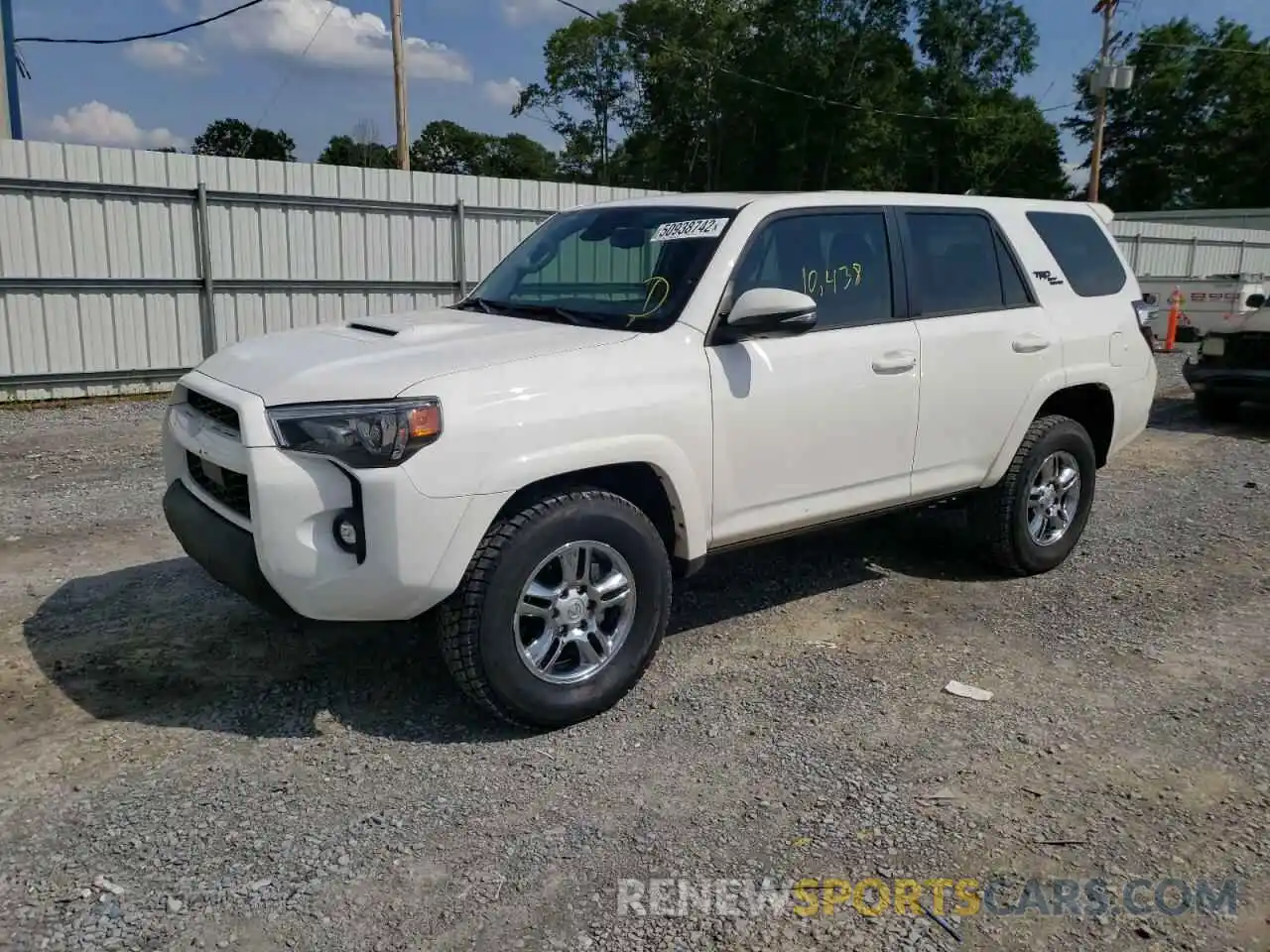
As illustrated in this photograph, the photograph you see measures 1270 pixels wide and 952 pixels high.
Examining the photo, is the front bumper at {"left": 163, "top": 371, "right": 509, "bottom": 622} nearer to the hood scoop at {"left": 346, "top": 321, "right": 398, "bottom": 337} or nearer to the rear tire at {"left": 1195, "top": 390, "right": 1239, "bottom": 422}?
the hood scoop at {"left": 346, "top": 321, "right": 398, "bottom": 337}

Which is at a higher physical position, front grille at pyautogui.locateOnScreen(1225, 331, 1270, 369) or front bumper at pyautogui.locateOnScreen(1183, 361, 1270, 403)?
front grille at pyautogui.locateOnScreen(1225, 331, 1270, 369)

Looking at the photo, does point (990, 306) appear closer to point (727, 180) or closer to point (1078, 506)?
point (1078, 506)

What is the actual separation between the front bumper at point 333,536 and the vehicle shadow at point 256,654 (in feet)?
1.90

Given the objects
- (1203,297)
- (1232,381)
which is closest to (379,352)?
(1232,381)

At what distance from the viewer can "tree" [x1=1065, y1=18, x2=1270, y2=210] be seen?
177 ft

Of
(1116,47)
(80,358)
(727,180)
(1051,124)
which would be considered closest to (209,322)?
(80,358)

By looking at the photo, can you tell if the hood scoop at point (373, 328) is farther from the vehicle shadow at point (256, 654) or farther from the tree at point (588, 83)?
the tree at point (588, 83)

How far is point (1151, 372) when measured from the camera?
603 centimetres

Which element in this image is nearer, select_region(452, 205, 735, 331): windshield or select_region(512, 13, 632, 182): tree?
select_region(452, 205, 735, 331): windshield

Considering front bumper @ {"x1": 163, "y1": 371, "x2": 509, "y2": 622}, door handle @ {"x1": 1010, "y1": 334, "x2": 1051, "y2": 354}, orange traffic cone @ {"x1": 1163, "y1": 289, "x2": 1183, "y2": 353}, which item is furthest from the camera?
orange traffic cone @ {"x1": 1163, "y1": 289, "x2": 1183, "y2": 353}

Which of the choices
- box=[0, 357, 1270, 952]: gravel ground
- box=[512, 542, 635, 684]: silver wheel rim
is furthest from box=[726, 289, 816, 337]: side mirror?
box=[0, 357, 1270, 952]: gravel ground

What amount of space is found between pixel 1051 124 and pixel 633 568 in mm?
53930

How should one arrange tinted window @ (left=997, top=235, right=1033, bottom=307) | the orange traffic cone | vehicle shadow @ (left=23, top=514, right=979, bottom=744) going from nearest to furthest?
vehicle shadow @ (left=23, top=514, right=979, bottom=744) → tinted window @ (left=997, top=235, right=1033, bottom=307) → the orange traffic cone

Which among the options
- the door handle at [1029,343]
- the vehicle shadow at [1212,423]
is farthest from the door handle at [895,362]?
the vehicle shadow at [1212,423]
